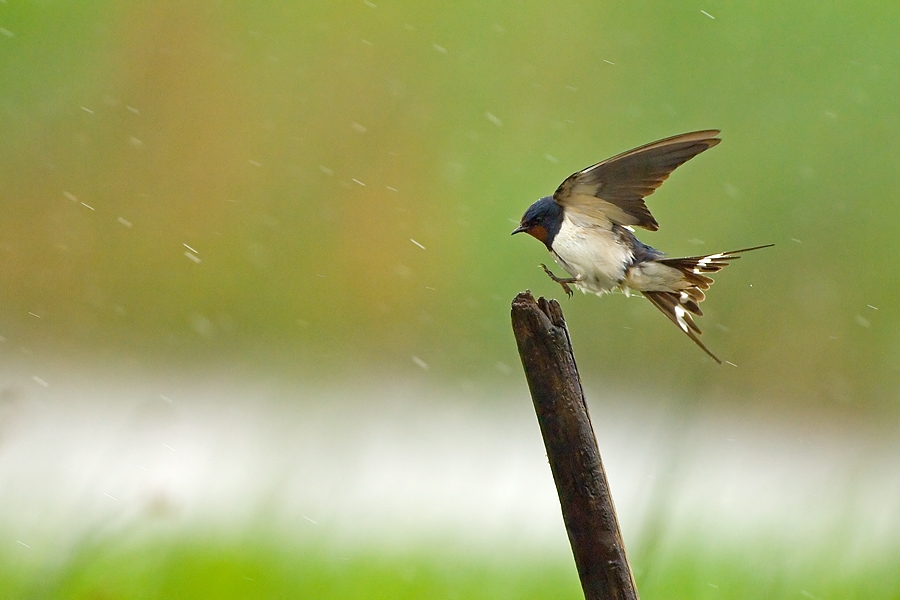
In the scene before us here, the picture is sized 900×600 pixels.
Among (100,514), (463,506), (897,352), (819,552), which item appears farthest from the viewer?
(897,352)

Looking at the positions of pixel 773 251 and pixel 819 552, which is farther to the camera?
pixel 773 251

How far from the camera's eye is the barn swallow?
1.05 metres

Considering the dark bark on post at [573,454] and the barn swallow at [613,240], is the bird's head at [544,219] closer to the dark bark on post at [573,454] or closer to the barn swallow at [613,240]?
the barn swallow at [613,240]

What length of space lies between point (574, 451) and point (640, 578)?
1.21 feet

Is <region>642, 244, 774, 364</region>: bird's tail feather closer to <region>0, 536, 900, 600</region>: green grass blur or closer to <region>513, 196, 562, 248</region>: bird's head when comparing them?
<region>513, 196, 562, 248</region>: bird's head

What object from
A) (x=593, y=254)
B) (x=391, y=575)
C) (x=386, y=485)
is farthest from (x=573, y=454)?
(x=386, y=485)

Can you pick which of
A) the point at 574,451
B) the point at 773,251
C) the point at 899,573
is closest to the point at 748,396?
the point at 773,251

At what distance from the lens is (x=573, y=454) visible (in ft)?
2.54

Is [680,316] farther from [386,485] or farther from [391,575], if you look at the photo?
[386,485]

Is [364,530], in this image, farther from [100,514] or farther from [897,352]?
[897,352]

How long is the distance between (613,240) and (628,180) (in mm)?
97

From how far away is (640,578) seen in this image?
1.06 m

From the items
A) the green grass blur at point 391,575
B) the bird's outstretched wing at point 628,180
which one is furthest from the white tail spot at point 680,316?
the green grass blur at point 391,575

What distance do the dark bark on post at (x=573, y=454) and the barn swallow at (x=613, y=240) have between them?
255 mm
